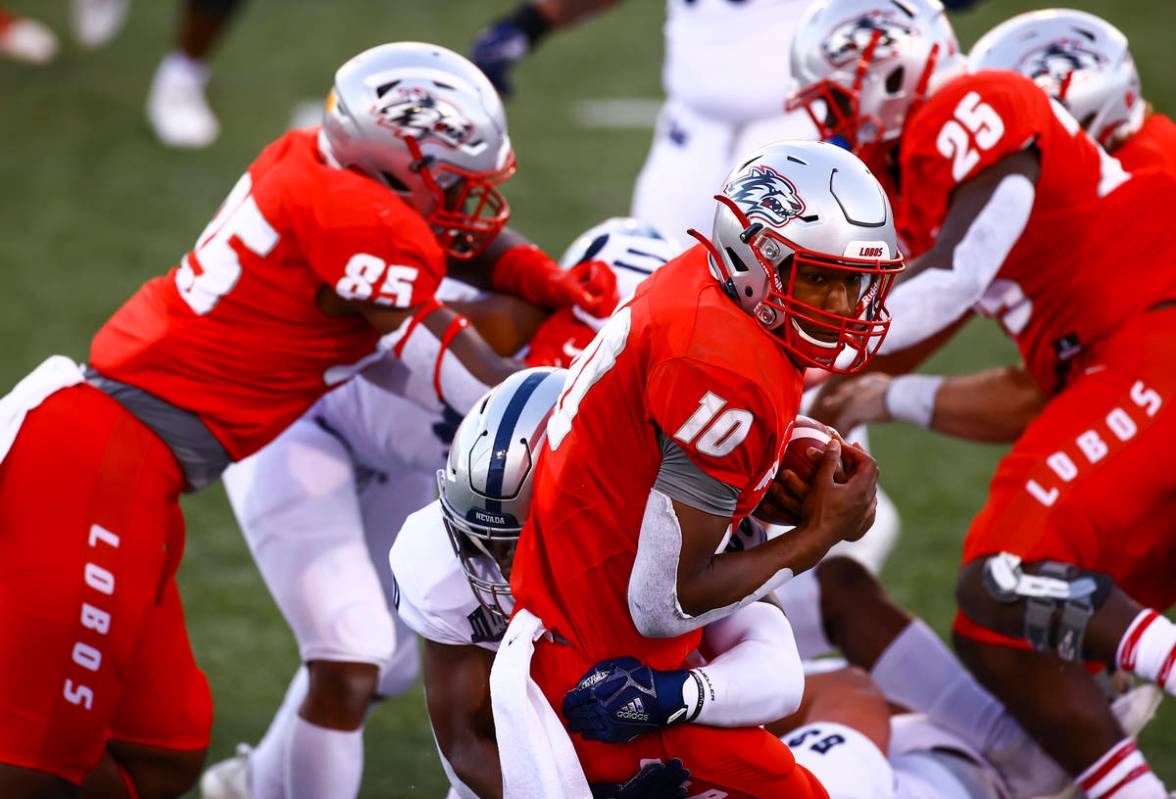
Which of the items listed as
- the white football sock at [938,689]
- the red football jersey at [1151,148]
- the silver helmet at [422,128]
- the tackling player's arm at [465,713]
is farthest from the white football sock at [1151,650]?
the silver helmet at [422,128]

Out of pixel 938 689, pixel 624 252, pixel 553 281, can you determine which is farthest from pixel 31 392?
pixel 938 689

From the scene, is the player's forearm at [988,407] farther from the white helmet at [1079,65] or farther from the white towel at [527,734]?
the white towel at [527,734]

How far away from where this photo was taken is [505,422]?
9.16ft

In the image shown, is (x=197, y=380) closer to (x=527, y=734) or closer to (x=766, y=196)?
(x=527, y=734)

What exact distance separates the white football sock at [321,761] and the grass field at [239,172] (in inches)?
13.9

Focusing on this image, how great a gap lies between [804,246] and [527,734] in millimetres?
903

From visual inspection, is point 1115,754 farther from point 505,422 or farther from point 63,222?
point 63,222

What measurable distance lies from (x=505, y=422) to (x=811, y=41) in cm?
132

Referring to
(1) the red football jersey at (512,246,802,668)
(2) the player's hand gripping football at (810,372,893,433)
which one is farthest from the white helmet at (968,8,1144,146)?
(1) the red football jersey at (512,246,802,668)

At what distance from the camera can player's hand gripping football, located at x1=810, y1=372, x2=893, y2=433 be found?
149 inches

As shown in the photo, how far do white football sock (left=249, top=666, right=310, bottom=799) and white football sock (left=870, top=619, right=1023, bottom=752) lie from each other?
1355 mm

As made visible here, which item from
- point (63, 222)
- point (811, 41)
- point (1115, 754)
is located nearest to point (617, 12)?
point (63, 222)

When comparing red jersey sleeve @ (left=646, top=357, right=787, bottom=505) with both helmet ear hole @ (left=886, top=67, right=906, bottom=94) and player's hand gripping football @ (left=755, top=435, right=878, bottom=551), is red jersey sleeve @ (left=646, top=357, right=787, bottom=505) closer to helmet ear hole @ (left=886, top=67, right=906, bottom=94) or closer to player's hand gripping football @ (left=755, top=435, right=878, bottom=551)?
player's hand gripping football @ (left=755, top=435, right=878, bottom=551)

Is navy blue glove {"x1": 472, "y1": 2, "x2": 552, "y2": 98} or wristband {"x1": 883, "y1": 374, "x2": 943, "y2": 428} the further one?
navy blue glove {"x1": 472, "y1": 2, "x2": 552, "y2": 98}
